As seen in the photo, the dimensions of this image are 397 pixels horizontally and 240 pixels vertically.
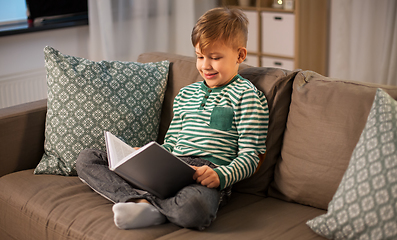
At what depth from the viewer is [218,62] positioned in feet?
5.10

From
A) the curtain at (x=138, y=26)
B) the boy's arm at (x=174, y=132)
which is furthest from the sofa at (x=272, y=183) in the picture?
the curtain at (x=138, y=26)

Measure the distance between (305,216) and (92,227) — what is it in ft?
2.12

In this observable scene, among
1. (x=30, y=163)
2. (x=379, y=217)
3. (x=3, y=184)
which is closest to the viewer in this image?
(x=379, y=217)

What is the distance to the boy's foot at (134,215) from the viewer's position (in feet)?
4.21

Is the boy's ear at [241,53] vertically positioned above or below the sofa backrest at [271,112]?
above

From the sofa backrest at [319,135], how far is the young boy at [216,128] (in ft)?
0.36

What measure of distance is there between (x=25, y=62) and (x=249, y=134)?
76.3 inches

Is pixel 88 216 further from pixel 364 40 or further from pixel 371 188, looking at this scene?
pixel 364 40

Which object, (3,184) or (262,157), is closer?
(262,157)

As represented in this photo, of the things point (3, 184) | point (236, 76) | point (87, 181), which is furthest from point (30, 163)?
point (236, 76)

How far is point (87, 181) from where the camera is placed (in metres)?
1.56

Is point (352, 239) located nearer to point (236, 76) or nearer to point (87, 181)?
point (236, 76)

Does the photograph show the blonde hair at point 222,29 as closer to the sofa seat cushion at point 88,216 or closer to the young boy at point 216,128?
the young boy at point 216,128

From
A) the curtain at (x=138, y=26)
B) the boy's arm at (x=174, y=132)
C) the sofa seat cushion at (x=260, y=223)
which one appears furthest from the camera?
the curtain at (x=138, y=26)
